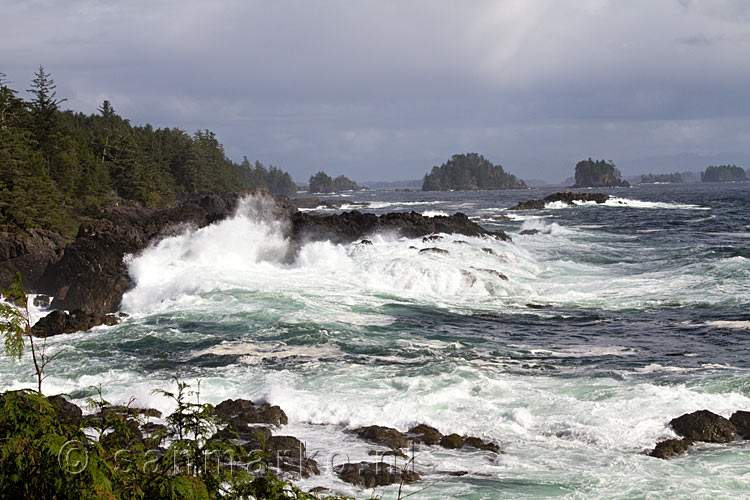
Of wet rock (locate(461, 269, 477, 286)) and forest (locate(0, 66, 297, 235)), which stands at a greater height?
forest (locate(0, 66, 297, 235))

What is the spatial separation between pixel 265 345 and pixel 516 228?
4090cm

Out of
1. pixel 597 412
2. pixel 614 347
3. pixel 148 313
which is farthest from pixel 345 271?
pixel 597 412

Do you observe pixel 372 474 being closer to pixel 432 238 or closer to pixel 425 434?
pixel 425 434

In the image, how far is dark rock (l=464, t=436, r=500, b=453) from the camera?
10113 millimetres

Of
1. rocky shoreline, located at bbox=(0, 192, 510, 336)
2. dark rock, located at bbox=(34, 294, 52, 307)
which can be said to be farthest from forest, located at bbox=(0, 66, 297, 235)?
dark rock, located at bbox=(34, 294, 52, 307)

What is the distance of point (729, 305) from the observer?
69.4ft

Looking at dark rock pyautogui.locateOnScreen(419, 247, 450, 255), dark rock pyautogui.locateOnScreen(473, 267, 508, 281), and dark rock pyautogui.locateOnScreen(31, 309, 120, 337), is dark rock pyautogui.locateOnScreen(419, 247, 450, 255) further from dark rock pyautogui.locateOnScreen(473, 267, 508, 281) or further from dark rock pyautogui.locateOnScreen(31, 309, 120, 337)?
dark rock pyautogui.locateOnScreen(31, 309, 120, 337)

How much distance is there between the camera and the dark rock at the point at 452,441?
10289mm

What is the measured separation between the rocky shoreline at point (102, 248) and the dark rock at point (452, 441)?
41.8ft

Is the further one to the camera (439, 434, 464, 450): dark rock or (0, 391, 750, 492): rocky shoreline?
(439, 434, 464, 450): dark rock

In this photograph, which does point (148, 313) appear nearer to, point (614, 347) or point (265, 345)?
point (265, 345)

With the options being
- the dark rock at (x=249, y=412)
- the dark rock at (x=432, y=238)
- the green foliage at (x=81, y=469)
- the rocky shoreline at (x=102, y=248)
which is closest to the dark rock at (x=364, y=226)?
the rocky shoreline at (x=102, y=248)

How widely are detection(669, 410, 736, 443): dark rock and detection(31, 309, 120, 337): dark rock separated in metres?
15.5

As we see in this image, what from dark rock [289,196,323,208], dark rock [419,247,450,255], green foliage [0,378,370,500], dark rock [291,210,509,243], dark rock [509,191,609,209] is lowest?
dark rock [419,247,450,255]
